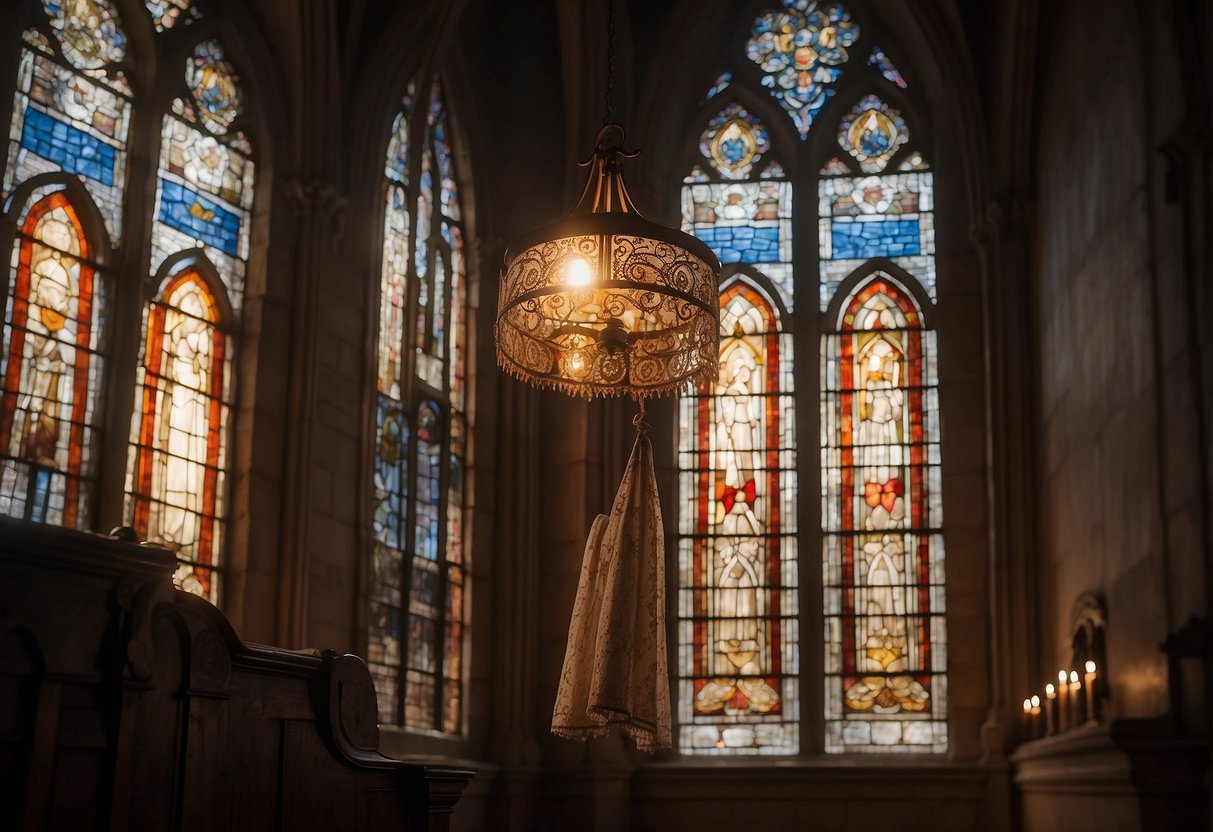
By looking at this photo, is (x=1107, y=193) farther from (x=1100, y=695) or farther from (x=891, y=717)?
(x=891, y=717)

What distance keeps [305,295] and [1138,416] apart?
15.8ft

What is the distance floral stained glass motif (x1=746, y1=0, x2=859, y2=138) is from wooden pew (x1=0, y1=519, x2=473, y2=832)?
762 cm

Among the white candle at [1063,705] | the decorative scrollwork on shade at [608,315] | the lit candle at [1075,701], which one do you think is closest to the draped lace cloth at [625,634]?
the decorative scrollwork on shade at [608,315]

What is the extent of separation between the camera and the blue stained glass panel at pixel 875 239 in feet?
38.2

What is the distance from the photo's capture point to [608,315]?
6.88 metres

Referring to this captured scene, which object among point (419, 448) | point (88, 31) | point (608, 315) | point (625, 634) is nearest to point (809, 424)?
point (419, 448)

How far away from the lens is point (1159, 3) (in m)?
7.44

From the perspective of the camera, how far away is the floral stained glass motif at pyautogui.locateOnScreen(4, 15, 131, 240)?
26.4 ft

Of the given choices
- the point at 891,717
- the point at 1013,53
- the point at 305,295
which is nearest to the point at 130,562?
the point at 305,295

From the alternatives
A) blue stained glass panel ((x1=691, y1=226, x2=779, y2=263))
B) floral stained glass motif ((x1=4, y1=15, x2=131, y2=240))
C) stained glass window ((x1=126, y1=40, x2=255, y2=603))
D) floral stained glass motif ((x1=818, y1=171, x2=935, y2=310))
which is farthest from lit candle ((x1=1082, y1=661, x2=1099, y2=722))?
floral stained glass motif ((x1=4, y1=15, x2=131, y2=240))

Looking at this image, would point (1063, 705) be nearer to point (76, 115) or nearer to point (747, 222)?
point (747, 222)

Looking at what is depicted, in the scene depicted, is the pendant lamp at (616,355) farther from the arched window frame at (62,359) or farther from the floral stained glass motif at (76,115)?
the floral stained glass motif at (76,115)

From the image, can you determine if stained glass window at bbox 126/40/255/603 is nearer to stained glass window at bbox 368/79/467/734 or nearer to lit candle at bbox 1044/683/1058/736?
stained glass window at bbox 368/79/467/734

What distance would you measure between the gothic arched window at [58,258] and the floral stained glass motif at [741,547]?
463 cm
